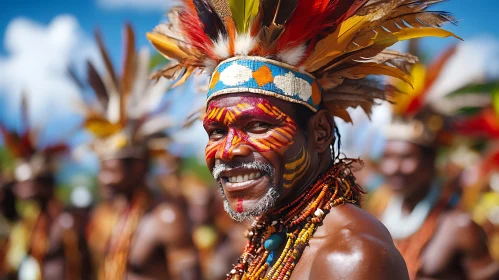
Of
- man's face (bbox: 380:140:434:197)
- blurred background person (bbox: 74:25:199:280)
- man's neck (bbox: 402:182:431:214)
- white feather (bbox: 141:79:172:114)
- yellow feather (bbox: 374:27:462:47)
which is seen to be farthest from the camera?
white feather (bbox: 141:79:172:114)

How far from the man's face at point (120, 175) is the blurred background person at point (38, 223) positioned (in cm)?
140

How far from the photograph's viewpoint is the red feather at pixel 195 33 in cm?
304

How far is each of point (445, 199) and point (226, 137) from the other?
3366 millimetres

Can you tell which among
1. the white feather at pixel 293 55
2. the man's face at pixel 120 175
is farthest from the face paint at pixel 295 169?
the man's face at pixel 120 175

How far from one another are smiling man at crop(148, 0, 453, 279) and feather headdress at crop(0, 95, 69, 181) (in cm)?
598

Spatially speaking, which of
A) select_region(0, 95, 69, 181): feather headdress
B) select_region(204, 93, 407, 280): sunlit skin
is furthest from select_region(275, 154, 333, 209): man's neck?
select_region(0, 95, 69, 181): feather headdress

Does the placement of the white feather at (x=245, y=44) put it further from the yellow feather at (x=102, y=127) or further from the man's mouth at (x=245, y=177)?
the yellow feather at (x=102, y=127)

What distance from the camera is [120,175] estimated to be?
6.61 metres

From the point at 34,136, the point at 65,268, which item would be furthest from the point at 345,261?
the point at 34,136

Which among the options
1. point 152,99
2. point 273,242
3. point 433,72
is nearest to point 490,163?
point 433,72

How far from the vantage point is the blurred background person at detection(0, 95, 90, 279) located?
7.70m

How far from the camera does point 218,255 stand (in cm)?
1098

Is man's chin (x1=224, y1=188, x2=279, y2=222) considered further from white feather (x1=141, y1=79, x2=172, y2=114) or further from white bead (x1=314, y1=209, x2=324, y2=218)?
white feather (x1=141, y1=79, x2=172, y2=114)

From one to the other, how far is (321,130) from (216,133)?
1.58ft
